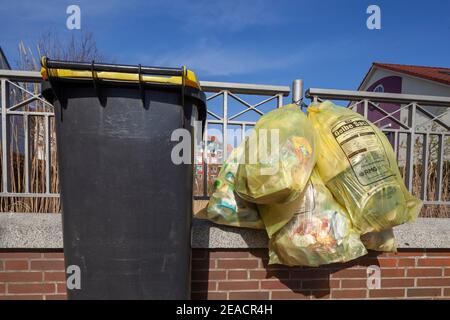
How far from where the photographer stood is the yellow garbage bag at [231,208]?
159cm

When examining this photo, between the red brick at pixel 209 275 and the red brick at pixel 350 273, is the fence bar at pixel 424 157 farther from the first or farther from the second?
the red brick at pixel 209 275

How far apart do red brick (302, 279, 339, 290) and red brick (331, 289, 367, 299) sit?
2.1 inches

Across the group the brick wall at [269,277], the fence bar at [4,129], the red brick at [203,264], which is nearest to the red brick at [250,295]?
the brick wall at [269,277]

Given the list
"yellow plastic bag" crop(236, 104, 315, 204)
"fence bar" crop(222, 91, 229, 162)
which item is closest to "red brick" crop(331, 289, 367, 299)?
"yellow plastic bag" crop(236, 104, 315, 204)

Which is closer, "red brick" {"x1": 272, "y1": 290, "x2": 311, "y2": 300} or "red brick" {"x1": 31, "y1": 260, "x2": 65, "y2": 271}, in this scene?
"red brick" {"x1": 31, "y1": 260, "x2": 65, "y2": 271}

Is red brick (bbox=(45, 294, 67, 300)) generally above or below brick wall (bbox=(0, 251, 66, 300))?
below

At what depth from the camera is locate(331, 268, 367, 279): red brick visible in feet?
5.83

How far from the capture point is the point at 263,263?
1.72m

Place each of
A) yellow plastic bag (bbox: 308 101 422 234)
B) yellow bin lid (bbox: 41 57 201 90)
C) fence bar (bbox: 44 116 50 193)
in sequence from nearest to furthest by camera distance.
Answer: yellow bin lid (bbox: 41 57 201 90)
yellow plastic bag (bbox: 308 101 422 234)
fence bar (bbox: 44 116 50 193)

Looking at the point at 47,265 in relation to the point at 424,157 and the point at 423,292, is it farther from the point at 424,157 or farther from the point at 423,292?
the point at 424,157

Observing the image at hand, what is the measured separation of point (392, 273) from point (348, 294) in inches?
14.1

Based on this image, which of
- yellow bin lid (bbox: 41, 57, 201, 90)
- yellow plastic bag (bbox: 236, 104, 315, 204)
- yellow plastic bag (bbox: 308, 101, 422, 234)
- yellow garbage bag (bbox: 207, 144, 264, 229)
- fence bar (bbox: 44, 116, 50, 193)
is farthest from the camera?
fence bar (bbox: 44, 116, 50, 193)

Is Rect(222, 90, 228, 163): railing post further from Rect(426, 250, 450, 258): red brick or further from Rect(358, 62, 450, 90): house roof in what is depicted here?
Rect(358, 62, 450, 90): house roof

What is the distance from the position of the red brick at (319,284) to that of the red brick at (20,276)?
173 cm
